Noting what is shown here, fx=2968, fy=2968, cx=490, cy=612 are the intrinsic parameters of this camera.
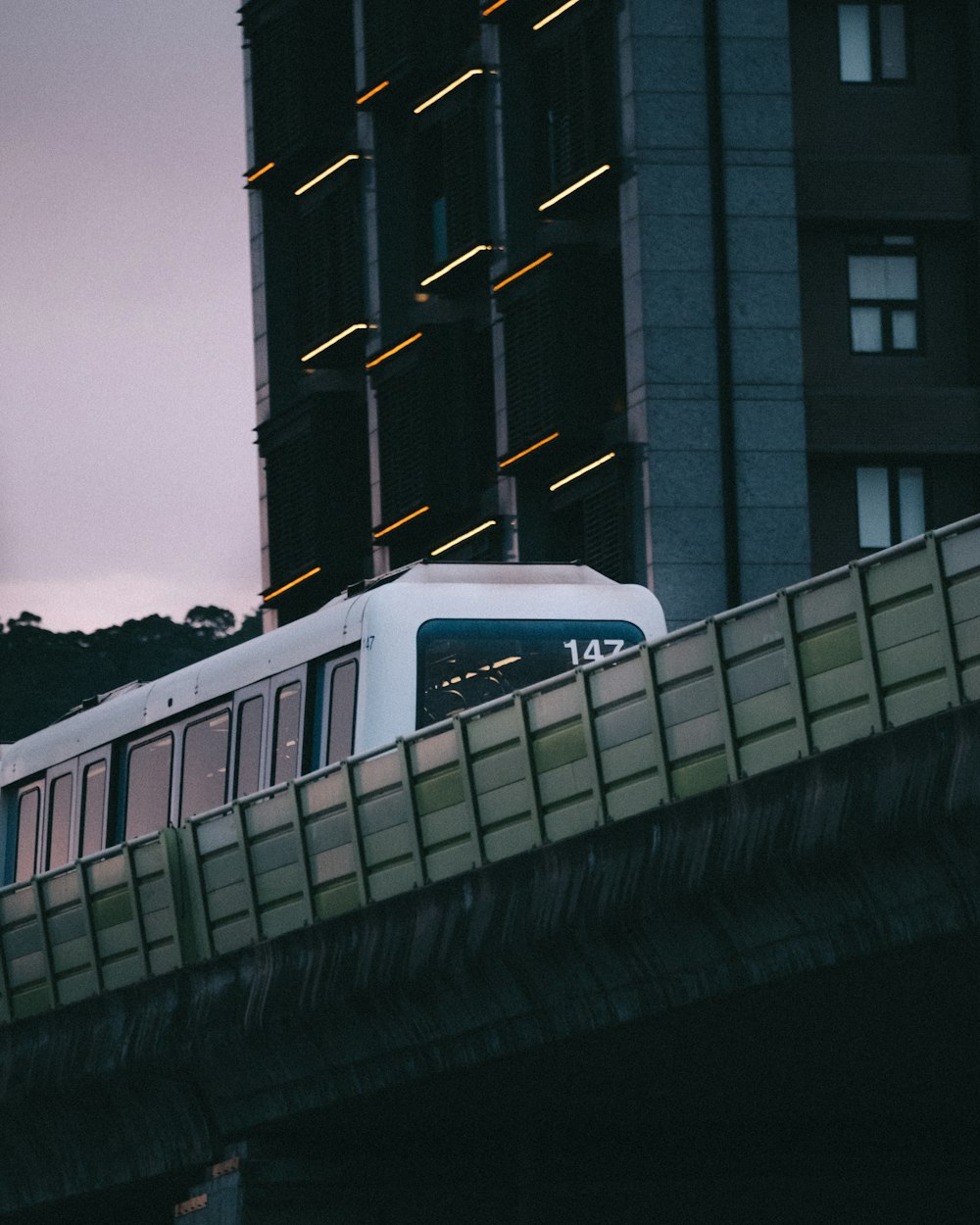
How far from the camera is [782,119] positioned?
46.5 metres

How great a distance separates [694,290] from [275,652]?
58.1ft

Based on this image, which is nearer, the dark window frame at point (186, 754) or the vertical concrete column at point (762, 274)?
the dark window frame at point (186, 754)

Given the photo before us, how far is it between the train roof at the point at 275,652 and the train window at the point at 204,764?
10.5 inches

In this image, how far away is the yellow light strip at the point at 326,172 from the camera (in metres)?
54.7

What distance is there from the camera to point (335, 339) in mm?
55094

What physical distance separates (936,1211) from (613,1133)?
143 inches

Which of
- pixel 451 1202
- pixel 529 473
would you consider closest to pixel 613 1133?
pixel 451 1202

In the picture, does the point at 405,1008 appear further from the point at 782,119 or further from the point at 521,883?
the point at 782,119

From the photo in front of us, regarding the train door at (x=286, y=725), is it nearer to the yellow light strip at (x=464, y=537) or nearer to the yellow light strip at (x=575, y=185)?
the yellow light strip at (x=575, y=185)

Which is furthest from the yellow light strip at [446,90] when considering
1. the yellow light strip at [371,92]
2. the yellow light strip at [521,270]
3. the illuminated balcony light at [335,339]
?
the illuminated balcony light at [335,339]

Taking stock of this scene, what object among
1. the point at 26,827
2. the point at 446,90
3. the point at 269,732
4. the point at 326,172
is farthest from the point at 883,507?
the point at 269,732

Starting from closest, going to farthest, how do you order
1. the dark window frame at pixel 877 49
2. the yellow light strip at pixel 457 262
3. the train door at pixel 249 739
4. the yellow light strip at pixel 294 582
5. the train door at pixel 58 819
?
1. the train door at pixel 249 739
2. the train door at pixel 58 819
3. the dark window frame at pixel 877 49
4. the yellow light strip at pixel 457 262
5. the yellow light strip at pixel 294 582

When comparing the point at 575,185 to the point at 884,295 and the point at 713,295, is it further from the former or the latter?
the point at 884,295

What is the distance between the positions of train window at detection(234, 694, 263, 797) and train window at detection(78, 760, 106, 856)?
3822mm
